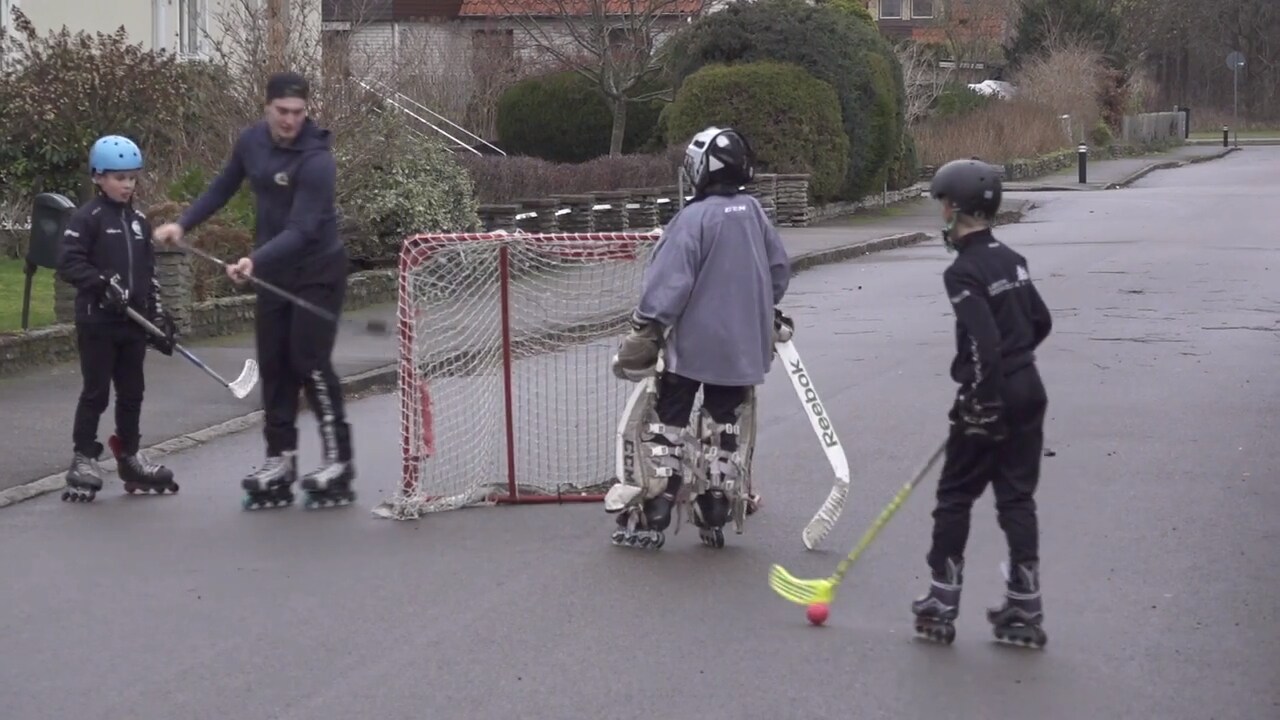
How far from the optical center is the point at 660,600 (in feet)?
23.6

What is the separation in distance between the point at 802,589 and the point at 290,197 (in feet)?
10.6

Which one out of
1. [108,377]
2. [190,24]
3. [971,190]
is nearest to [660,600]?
[971,190]

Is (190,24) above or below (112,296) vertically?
above

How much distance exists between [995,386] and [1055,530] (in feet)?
7.91

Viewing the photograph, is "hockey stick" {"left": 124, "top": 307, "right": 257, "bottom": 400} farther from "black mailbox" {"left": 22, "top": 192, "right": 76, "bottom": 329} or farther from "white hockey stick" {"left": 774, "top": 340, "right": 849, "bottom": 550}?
"white hockey stick" {"left": 774, "top": 340, "right": 849, "bottom": 550}

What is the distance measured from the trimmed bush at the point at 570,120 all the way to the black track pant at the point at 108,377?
86.6 ft

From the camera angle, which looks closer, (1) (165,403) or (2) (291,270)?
(2) (291,270)

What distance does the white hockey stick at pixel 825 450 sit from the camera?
8008 millimetres

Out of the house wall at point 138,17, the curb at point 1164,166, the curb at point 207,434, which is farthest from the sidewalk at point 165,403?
the curb at point 1164,166

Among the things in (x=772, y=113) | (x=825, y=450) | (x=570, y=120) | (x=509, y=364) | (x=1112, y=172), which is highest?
(x=570, y=120)

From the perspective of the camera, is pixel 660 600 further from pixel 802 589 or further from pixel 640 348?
pixel 640 348

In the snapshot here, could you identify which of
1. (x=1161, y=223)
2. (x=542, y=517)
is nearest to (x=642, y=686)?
(x=542, y=517)

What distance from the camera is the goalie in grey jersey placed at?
771cm

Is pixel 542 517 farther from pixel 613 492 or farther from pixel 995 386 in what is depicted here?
pixel 995 386
